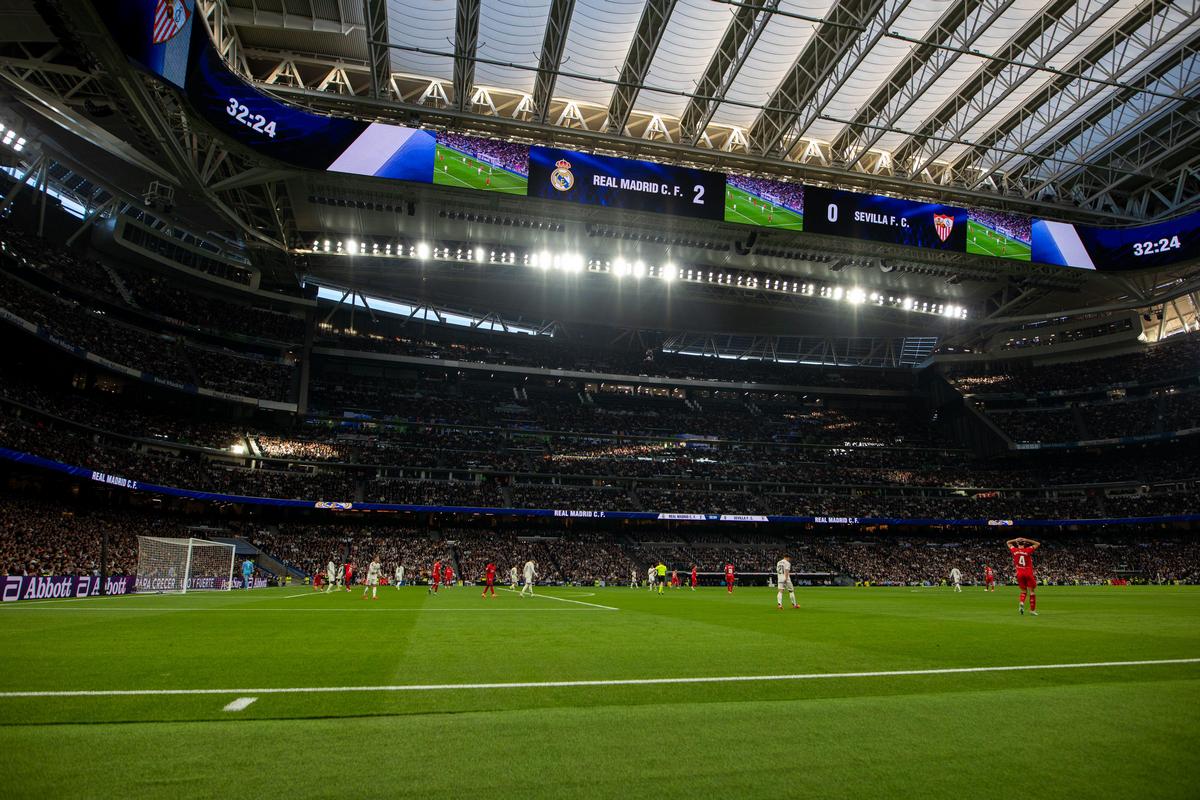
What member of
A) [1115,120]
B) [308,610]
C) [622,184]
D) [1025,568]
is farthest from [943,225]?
[308,610]

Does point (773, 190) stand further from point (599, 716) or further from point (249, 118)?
point (599, 716)

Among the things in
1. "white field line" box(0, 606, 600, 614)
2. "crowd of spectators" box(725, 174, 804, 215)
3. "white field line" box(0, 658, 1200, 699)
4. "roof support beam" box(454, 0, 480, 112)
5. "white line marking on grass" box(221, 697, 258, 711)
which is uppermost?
"roof support beam" box(454, 0, 480, 112)

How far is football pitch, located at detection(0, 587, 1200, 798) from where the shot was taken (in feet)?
12.3

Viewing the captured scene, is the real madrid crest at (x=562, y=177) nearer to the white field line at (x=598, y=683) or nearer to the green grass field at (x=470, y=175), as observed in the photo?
the green grass field at (x=470, y=175)

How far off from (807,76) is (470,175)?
17138mm

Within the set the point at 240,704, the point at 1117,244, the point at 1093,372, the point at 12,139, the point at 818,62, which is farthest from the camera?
the point at 1093,372

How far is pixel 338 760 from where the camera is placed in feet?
13.6

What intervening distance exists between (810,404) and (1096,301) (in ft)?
93.4

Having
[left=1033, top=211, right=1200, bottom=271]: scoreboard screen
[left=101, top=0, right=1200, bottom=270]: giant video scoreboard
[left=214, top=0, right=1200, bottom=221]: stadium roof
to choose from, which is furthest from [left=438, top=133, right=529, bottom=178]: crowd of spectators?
[left=1033, top=211, right=1200, bottom=271]: scoreboard screen

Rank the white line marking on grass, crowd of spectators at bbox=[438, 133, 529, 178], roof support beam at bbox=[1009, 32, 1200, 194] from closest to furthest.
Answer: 1. the white line marking on grass
2. roof support beam at bbox=[1009, 32, 1200, 194]
3. crowd of spectators at bbox=[438, 133, 529, 178]

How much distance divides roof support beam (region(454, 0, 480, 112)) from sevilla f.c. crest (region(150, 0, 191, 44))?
34.8 ft

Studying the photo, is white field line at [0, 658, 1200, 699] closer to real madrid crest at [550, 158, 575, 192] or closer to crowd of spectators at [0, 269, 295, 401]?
real madrid crest at [550, 158, 575, 192]

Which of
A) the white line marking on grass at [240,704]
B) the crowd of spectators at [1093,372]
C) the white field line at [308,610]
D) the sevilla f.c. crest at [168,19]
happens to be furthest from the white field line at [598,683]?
the crowd of spectators at [1093,372]

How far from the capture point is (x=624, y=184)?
34.3 metres
